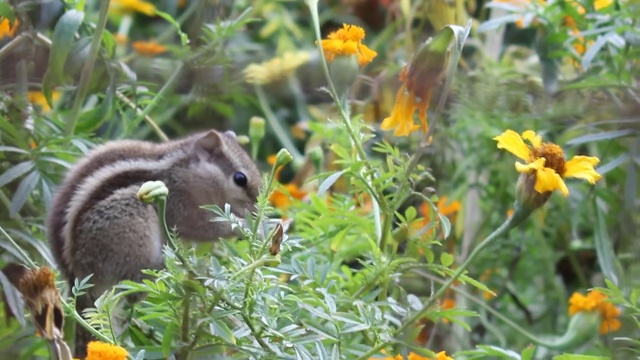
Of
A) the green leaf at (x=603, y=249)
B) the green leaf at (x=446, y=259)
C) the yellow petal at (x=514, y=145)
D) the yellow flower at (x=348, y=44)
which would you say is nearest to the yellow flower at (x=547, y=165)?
the yellow petal at (x=514, y=145)

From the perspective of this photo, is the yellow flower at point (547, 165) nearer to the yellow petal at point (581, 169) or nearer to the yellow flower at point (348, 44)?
the yellow petal at point (581, 169)

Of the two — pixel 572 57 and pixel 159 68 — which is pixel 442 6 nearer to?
pixel 572 57

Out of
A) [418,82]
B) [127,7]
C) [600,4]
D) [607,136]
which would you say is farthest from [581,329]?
[127,7]

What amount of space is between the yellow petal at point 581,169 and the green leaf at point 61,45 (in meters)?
0.63

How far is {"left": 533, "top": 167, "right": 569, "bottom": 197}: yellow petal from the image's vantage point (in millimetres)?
986

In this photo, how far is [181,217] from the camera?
1542 millimetres

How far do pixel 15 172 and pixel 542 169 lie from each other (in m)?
0.63

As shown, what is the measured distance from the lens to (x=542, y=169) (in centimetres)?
100

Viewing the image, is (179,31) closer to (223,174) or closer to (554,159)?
(223,174)

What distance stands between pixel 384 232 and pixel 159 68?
2.53 ft

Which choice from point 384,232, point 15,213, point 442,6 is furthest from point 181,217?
point 442,6

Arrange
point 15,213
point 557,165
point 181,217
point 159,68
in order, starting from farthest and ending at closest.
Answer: point 159,68
point 181,217
point 15,213
point 557,165

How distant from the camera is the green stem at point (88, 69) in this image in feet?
4.43

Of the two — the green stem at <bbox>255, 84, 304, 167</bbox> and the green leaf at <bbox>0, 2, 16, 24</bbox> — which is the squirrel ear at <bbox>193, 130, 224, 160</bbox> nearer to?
the green leaf at <bbox>0, 2, 16, 24</bbox>
